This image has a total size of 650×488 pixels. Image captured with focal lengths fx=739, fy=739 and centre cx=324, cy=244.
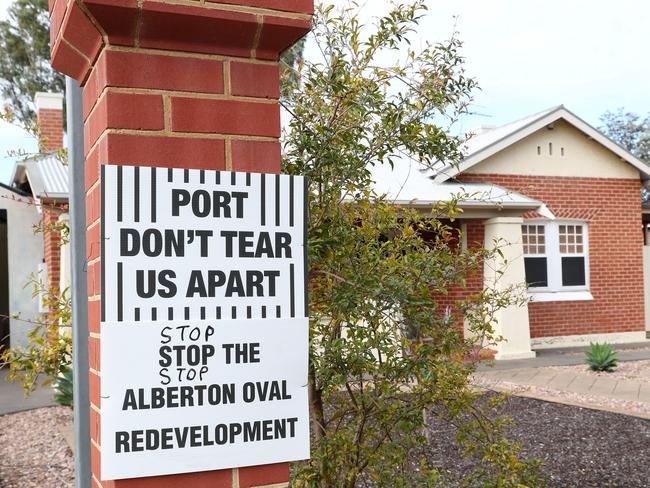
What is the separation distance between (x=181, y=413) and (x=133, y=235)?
0.48 metres

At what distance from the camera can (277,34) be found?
2029mm

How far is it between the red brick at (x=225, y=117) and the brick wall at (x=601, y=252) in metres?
13.0

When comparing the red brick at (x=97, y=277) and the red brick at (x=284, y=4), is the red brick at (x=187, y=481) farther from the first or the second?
the red brick at (x=284, y=4)

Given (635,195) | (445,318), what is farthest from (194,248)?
(635,195)

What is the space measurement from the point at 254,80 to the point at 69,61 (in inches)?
22.9

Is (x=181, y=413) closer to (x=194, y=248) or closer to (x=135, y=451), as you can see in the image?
(x=135, y=451)

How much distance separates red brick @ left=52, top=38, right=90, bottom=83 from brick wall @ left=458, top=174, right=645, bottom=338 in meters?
12.9

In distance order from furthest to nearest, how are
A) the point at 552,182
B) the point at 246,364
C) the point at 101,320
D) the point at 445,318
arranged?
1. the point at 552,182
2. the point at 445,318
3. the point at 246,364
4. the point at 101,320

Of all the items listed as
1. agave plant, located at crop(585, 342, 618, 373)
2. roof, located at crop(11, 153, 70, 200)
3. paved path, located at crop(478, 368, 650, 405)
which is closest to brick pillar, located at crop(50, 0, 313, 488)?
paved path, located at crop(478, 368, 650, 405)

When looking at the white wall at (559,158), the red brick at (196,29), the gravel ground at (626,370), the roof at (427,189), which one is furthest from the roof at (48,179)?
the red brick at (196,29)

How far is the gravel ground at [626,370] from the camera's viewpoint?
10.7 metres

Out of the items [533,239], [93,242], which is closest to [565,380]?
[533,239]

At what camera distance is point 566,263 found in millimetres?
15188

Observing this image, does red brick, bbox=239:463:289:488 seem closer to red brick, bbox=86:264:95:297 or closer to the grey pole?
red brick, bbox=86:264:95:297
